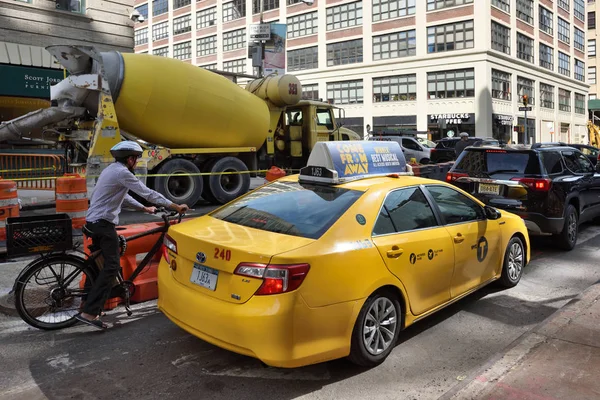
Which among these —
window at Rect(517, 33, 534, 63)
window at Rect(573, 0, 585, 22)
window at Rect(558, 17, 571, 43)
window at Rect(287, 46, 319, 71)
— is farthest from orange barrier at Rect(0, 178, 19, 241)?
window at Rect(573, 0, 585, 22)

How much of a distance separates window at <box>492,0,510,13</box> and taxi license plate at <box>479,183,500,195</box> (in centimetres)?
3925

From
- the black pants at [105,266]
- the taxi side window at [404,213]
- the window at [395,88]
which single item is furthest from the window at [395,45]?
the black pants at [105,266]

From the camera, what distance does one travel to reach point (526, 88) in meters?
48.3

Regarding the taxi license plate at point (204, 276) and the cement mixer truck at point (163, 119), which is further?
the cement mixer truck at point (163, 119)

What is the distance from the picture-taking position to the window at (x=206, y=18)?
5950 cm

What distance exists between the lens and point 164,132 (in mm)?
11258

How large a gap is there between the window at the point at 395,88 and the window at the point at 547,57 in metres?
17.4

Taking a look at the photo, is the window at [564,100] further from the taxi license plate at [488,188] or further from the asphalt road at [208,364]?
the asphalt road at [208,364]

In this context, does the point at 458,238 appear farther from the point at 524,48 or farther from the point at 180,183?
the point at 524,48

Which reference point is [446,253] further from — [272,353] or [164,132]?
[164,132]

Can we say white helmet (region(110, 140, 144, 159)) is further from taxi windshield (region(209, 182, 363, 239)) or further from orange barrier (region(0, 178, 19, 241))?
orange barrier (region(0, 178, 19, 241))

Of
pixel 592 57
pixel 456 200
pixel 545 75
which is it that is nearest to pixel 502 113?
pixel 545 75

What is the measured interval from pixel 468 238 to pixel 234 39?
185ft

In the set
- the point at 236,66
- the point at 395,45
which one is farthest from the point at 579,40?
the point at 236,66
